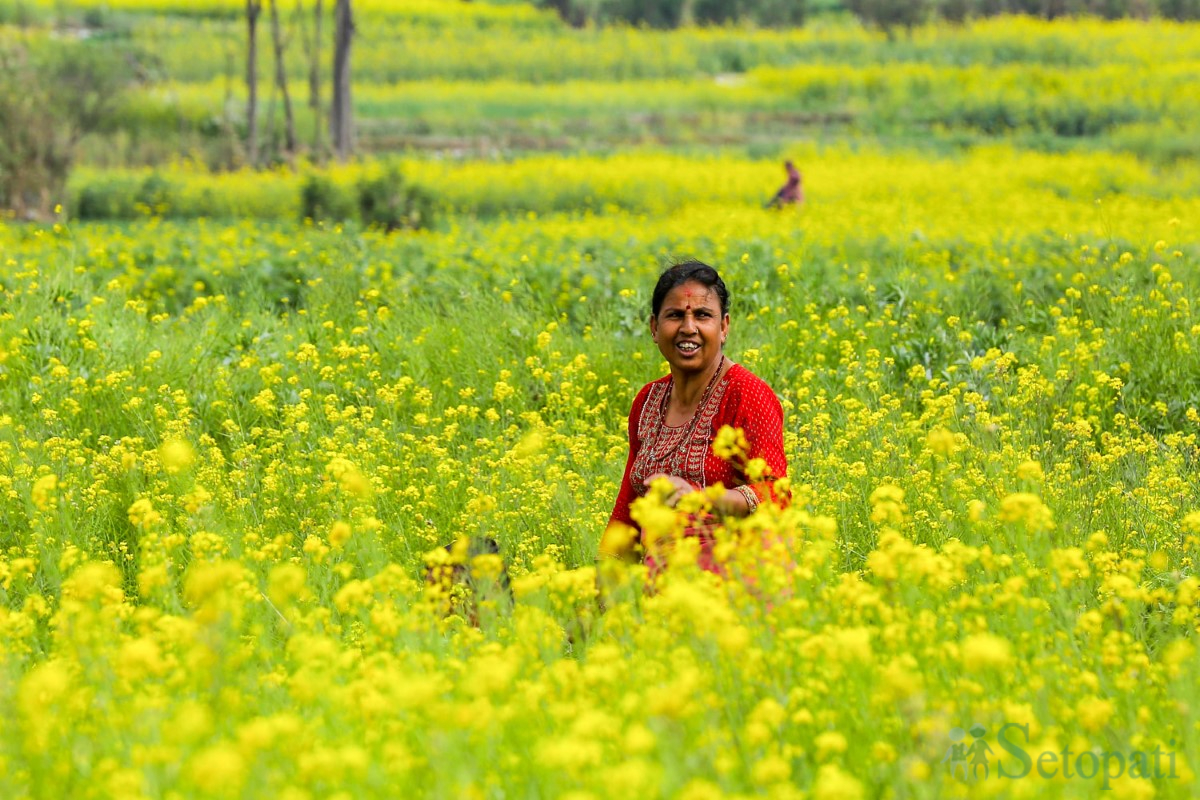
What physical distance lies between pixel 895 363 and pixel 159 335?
Answer: 4265mm

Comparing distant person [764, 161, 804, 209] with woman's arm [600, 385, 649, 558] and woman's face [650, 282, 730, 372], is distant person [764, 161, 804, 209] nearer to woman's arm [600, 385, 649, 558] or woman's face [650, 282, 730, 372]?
woman's arm [600, 385, 649, 558]

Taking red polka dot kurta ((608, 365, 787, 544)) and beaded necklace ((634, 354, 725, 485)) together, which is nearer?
red polka dot kurta ((608, 365, 787, 544))

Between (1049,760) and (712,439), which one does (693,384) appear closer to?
(712,439)

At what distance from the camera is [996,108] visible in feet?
93.7

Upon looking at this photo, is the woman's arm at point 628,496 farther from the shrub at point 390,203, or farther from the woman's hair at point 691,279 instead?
the shrub at point 390,203

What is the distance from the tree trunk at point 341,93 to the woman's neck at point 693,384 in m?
19.0

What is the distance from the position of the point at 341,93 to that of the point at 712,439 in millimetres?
19988

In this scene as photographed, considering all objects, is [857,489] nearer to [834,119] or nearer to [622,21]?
[834,119]

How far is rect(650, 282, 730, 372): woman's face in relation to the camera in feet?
13.7

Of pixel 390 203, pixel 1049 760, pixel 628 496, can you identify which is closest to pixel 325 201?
pixel 390 203

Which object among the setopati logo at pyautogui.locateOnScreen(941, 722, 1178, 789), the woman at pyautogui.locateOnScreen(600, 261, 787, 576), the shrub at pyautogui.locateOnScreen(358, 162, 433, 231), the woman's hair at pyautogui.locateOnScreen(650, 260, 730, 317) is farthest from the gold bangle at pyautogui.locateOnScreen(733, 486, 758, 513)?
the shrub at pyautogui.locateOnScreen(358, 162, 433, 231)

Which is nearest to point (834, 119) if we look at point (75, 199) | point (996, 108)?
point (996, 108)

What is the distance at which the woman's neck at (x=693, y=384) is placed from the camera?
14.0ft

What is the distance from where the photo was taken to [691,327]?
4.17 meters
